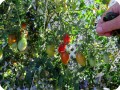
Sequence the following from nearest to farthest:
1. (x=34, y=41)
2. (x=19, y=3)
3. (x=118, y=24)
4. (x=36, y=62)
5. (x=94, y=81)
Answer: (x=118, y=24), (x=19, y=3), (x=36, y=62), (x=34, y=41), (x=94, y=81)

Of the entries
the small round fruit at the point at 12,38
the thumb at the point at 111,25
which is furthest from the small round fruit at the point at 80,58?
the thumb at the point at 111,25

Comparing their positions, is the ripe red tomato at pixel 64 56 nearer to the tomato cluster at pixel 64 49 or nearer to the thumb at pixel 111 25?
the tomato cluster at pixel 64 49

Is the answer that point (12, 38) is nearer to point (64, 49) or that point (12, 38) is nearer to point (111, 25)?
point (64, 49)

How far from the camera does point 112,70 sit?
8.44ft

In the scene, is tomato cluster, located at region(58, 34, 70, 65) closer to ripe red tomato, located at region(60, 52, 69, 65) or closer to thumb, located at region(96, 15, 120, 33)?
ripe red tomato, located at region(60, 52, 69, 65)

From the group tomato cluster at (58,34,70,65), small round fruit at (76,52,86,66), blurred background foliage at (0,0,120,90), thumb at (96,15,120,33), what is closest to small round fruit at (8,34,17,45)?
blurred background foliage at (0,0,120,90)

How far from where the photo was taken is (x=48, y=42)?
191 centimetres

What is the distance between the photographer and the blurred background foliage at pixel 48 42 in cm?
183

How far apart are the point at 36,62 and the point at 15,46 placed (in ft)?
0.69

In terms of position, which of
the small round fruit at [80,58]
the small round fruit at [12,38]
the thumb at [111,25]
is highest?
the thumb at [111,25]

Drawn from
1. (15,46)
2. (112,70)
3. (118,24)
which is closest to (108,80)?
(112,70)

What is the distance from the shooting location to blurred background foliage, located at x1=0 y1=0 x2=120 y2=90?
1.83m

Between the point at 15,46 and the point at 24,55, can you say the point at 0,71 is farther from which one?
the point at 15,46

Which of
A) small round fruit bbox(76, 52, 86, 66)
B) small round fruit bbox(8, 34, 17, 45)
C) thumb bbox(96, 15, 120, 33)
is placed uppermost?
thumb bbox(96, 15, 120, 33)
